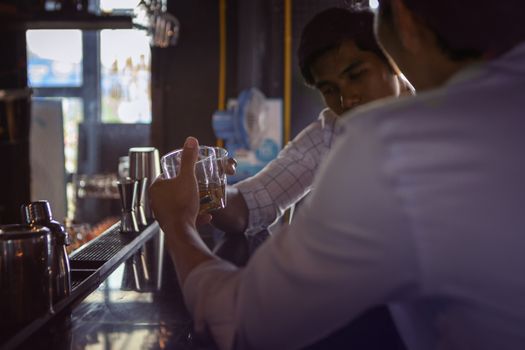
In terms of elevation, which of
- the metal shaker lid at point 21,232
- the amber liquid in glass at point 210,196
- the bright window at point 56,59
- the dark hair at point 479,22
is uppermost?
the bright window at point 56,59

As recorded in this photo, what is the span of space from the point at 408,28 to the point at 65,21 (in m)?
2.53

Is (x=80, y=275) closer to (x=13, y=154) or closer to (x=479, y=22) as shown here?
(x=479, y=22)

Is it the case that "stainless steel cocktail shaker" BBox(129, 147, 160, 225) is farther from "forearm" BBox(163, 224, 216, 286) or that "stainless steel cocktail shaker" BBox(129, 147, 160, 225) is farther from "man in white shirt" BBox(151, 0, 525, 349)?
"man in white shirt" BBox(151, 0, 525, 349)

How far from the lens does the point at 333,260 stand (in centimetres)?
69

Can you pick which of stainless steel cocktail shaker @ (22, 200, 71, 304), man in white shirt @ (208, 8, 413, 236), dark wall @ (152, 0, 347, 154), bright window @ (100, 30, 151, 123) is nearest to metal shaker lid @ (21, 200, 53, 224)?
stainless steel cocktail shaker @ (22, 200, 71, 304)

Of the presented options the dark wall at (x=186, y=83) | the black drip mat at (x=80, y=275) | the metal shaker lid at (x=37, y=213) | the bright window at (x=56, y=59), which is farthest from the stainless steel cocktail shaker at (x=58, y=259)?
the bright window at (x=56, y=59)

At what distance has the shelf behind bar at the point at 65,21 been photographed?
2904mm

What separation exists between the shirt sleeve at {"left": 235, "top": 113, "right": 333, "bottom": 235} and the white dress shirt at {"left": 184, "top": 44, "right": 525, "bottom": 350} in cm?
144

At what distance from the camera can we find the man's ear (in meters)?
0.83

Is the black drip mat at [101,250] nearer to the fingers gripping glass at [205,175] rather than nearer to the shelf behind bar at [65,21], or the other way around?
the fingers gripping glass at [205,175]

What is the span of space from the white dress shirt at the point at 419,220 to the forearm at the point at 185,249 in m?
0.21

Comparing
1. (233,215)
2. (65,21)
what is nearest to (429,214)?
(233,215)

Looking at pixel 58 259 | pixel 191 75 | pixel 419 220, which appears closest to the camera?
pixel 419 220

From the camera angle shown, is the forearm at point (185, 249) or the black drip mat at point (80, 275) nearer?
the forearm at point (185, 249)
